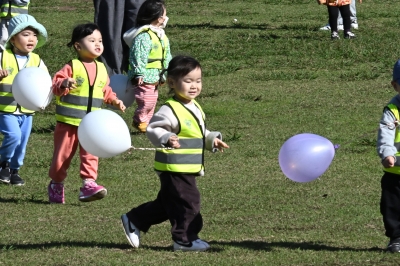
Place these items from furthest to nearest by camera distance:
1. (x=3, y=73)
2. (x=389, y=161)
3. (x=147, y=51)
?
(x=147, y=51)
(x=3, y=73)
(x=389, y=161)

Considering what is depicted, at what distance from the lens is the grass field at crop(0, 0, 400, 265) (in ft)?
21.0

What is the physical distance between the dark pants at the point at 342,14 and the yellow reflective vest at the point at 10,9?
5.00m

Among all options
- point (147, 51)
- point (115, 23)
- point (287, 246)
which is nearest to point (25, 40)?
point (147, 51)

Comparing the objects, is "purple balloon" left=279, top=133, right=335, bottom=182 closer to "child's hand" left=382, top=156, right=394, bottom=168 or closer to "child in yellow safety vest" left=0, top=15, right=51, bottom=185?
"child's hand" left=382, top=156, right=394, bottom=168

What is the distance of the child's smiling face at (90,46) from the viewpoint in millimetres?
7652

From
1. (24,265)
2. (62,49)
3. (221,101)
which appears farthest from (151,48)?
(62,49)

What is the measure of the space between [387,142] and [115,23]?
7050 millimetres

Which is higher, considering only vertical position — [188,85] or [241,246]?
[188,85]

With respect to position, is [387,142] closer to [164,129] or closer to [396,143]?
[396,143]

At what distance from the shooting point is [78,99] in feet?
25.3

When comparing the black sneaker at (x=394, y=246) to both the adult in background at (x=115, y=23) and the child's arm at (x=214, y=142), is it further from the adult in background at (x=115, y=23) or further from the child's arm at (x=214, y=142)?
the adult in background at (x=115, y=23)

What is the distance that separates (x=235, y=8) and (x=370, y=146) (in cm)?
1097

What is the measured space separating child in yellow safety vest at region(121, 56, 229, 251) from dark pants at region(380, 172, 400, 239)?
42.3 inches

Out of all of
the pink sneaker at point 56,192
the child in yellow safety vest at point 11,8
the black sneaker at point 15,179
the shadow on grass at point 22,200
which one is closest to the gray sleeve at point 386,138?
the pink sneaker at point 56,192
